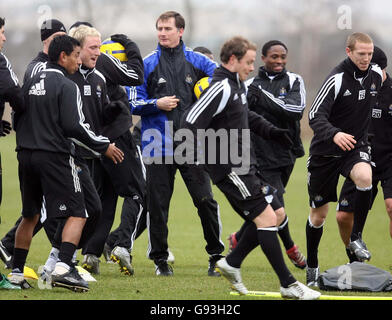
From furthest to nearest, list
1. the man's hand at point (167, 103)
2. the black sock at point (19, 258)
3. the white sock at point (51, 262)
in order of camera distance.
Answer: the man's hand at point (167, 103)
the black sock at point (19, 258)
the white sock at point (51, 262)

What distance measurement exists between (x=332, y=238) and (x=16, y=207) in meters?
6.83

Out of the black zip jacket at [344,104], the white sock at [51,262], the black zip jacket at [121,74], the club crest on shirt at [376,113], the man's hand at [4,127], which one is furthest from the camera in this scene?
the club crest on shirt at [376,113]

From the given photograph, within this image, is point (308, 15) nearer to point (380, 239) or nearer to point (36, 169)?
point (380, 239)

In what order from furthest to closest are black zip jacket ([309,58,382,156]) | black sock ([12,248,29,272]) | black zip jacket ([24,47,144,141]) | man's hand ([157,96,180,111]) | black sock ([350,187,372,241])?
man's hand ([157,96,180,111])
black zip jacket ([24,47,144,141])
black zip jacket ([309,58,382,156])
black sock ([350,187,372,241])
black sock ([12,248,29,272])

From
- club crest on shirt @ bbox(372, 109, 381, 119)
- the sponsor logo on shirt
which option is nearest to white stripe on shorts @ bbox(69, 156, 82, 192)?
the sponsor logo on shirt

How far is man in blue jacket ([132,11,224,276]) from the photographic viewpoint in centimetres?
955

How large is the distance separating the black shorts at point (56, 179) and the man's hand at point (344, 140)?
2541 millimetres

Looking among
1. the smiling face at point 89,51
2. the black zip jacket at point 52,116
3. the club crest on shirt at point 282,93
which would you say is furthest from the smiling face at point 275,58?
the black zip jacket at point 52,116

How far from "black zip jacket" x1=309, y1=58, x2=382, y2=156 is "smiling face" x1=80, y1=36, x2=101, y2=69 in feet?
7.50

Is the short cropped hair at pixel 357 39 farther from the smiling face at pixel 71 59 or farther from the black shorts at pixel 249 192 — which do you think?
the smiling face at pixel 71 59

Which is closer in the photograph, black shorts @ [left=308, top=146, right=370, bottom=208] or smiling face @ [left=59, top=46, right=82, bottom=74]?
smiling face @ [left=59, top=46, right=82, bottom=74]

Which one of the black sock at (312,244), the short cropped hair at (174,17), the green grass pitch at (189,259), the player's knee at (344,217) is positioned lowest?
the green grass pitch at (189,259)

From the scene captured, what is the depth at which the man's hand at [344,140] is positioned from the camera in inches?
325

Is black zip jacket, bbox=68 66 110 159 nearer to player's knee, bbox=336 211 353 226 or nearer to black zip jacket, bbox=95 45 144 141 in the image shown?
black zip jacket, bbox=95 45 144 141
